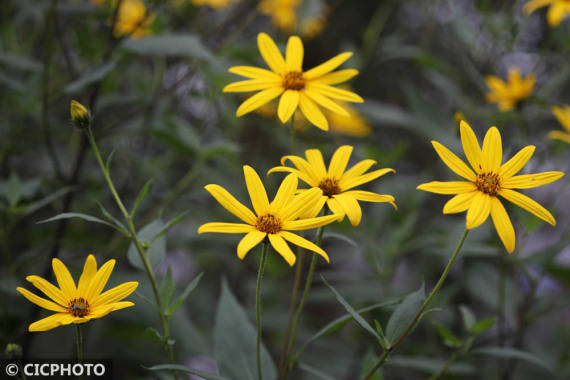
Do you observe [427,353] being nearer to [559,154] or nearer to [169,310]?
[559,154]

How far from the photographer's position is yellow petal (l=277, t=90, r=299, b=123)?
2.20ft

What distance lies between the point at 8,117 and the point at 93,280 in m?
0.79

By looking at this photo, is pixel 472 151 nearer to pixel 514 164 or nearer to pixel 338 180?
pixel 514 164

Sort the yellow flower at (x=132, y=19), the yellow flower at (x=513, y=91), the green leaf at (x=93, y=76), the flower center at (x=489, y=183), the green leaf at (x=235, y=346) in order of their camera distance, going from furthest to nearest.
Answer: the yellow flower at (x=132, y=19), the yellow flower at (x=513, y=91), the green leaf at (x=93, y=76), the green leaf at (x=235, y=346), the flower center at (x=489, y=183)

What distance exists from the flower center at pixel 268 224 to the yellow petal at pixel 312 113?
0.53ft

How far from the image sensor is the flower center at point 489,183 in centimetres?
60

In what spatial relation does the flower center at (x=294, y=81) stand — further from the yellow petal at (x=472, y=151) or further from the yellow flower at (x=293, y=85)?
the yellow petal at (x=472, y=151)

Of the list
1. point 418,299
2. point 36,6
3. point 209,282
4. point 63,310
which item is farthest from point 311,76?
point 209,282

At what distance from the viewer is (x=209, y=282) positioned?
1878 millimetres

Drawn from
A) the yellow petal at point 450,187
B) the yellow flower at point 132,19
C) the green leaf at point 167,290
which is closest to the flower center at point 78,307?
the green leaf at point 167,290

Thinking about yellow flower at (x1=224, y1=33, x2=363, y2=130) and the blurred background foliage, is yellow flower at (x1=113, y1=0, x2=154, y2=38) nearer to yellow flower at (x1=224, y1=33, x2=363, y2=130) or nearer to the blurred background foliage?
the blurred background foliage

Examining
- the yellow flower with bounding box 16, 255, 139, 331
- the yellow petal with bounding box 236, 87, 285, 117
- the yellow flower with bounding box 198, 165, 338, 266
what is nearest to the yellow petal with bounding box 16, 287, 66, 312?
the yellow flower with bounding box 16, 255, 139, 331

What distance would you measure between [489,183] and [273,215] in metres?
0.27

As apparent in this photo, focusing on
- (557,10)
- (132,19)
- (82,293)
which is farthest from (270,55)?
(557,10)
